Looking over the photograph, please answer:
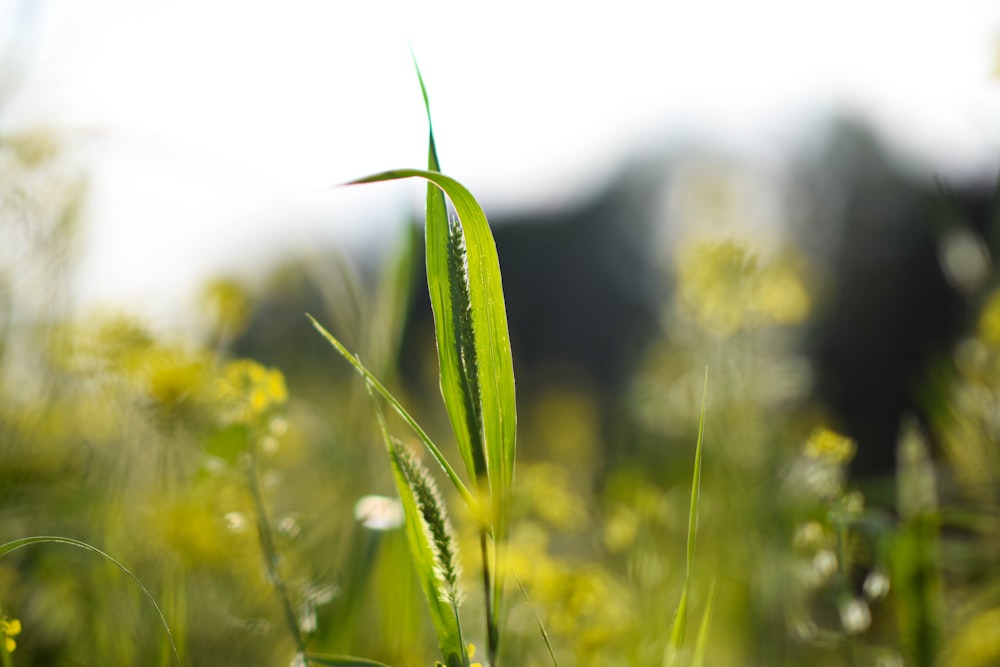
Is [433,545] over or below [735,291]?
over

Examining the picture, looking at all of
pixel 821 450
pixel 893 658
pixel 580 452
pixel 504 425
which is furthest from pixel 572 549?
pixel 504 425

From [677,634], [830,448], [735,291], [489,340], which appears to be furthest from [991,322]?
[489,340]

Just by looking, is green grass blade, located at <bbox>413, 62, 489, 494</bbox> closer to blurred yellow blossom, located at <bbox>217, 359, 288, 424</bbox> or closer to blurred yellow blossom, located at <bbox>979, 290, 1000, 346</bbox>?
blurred yellow blossom, located at <bbox>217, 359, 288, 424</bbox>

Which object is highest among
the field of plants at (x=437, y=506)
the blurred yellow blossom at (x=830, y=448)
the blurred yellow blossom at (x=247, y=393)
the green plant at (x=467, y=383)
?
the green plant at (x=467, y=383)

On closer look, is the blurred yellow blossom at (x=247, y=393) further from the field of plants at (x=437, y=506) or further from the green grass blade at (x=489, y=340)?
the green grass blade at (x=489, y=340)

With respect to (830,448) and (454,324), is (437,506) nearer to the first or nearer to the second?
(454,324)

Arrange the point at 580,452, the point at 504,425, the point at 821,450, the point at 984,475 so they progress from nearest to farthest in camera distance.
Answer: the point at 504,425, the point at 821,450, the point at 984,475, the point at 580,452

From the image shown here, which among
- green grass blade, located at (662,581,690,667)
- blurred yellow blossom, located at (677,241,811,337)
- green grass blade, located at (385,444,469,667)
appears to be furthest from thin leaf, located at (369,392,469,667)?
blurred yellow blossom, located at (677,241,811,337)

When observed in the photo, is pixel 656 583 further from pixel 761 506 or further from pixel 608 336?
pixel 608 336

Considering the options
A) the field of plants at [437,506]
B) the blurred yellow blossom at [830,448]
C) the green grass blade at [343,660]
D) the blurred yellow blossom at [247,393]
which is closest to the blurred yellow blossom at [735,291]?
the field of plants at [437,506]
